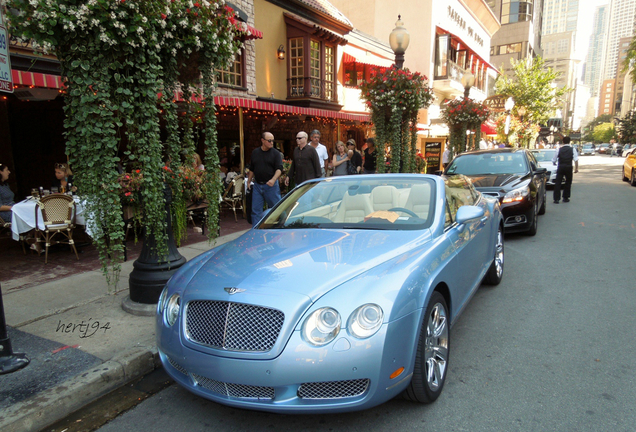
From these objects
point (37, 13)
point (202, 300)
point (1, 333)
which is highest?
point (37, 13)

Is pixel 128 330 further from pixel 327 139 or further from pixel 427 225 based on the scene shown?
pixel 327 139

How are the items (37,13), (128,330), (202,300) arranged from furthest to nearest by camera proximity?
(128,330)
(37,13)
(202,300)

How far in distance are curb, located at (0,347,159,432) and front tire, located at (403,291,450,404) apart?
6.84 feet

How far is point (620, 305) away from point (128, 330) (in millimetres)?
5046

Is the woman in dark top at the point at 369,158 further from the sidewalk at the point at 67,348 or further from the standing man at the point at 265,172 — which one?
the sidewalk at the point at 67,348

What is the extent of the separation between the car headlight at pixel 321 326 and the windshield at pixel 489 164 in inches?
272

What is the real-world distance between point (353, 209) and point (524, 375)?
1.85m

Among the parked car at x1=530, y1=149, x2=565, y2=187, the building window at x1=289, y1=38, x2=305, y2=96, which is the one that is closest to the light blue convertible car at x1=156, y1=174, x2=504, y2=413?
the building window at x1=289, y1=38, x2=305, y2=96

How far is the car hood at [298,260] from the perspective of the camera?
249 cm

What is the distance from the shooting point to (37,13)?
3396 millimetres

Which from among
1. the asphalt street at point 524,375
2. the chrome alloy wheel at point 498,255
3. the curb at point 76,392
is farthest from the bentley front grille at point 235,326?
the chrome alloy wheel at point 498,255

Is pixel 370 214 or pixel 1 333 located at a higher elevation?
pixel 370 214

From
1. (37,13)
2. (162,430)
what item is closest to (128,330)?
(162,430)

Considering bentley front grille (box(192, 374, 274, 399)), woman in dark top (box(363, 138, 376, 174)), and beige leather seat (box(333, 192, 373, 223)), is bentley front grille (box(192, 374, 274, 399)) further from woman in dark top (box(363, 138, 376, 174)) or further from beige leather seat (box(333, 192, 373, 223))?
woman in dark top (box(363, 138, 376, 174))
